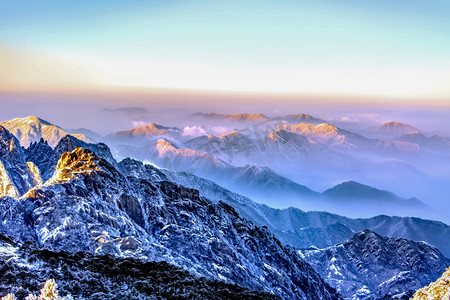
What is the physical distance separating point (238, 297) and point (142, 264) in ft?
87.4

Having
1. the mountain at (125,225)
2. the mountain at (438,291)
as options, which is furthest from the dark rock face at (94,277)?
the mountain at (438,291)

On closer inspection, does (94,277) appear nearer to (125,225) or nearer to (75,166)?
(125,225)

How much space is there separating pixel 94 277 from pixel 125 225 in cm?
6018

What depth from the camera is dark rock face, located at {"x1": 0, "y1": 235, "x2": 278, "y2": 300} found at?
79.4m

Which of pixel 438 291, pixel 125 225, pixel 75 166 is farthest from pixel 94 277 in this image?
pixel 75 166

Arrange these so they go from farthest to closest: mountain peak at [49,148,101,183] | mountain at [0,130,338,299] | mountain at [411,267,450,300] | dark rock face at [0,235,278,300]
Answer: mountain peak at [49,148,101,183] → mountain at [0,130,338,299] → dark rock face at [0,235,278,300] → mountain at [411,267,450,300]

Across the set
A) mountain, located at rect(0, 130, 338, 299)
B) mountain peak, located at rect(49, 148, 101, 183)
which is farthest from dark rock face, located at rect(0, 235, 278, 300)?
mountain peak, located at rect(49, 148, 101, 183)

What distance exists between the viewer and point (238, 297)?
107 m

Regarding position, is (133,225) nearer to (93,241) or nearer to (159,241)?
(159,241)

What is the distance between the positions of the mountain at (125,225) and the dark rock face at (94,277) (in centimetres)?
2071

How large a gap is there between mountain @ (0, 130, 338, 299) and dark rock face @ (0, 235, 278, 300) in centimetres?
2071

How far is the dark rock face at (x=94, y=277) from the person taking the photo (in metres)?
79.4

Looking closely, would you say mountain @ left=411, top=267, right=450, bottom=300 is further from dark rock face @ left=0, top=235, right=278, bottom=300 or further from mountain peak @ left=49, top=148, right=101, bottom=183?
mountain peak @ left=49, top=148, right=101, bottom=183

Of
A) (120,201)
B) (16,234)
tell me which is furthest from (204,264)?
(16,234)
